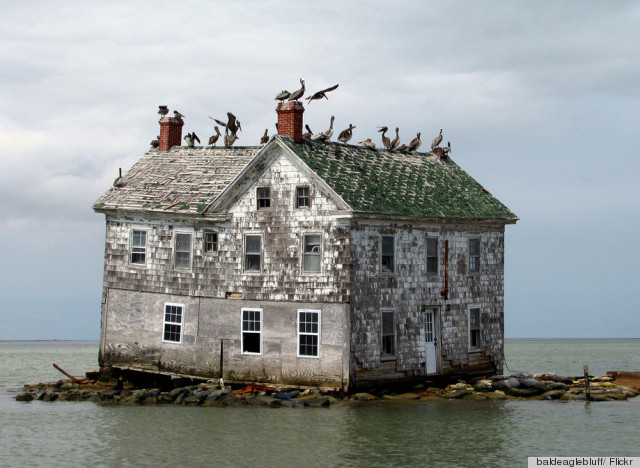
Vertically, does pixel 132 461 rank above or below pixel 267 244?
below

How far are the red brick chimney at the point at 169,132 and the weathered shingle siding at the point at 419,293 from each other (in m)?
12.2

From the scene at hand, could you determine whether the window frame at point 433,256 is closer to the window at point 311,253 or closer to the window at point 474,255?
the window at point 474,255

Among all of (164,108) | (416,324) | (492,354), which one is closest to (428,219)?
(416,324)

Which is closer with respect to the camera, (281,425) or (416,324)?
(281,425)

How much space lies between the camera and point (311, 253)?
34.8m

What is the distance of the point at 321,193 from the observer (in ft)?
114

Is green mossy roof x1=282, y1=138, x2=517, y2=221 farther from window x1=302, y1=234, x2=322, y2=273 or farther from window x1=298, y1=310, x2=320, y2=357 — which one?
window x1=298, y1=310, x2=320, y2=357

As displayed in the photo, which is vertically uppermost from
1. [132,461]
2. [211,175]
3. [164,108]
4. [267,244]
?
[164,108]

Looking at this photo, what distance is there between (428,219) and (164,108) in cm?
1346

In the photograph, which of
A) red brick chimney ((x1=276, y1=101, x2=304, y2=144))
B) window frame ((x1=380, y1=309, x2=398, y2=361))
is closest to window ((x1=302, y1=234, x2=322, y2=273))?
window frame ((x1=380, y1=309, x2=398, y2=361))

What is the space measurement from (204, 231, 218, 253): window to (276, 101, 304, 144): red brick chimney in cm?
441

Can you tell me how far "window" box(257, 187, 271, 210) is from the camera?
35.9 m

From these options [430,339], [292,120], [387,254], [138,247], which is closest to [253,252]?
[387,254]

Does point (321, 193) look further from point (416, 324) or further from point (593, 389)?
point (593, 389)
